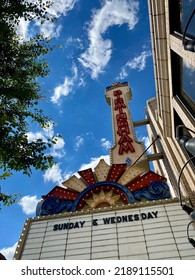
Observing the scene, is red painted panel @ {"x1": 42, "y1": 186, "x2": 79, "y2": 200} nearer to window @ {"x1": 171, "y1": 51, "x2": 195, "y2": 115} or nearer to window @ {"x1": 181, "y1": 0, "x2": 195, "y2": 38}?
window @ {"x1": 171, "y1": 51, "x2": 195, "y2": 115}

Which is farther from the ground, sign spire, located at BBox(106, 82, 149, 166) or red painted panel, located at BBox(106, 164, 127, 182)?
sign spire, located at BBox(106, 82, 149, 166)

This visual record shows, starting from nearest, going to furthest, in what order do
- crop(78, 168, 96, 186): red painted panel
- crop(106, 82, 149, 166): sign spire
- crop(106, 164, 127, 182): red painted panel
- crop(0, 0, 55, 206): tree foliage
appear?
1. crop(0, 0, 55, 206): tree foliage
2. crop(106, 164, 127, 182): red painted panel
3. crop(78, 168, 96, 186): red painted panel
4. crop(106, 82, 149, 166): sign spire

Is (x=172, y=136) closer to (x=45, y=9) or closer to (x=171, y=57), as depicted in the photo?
(x=171, y=57)

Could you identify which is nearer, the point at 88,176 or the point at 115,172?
the point at 115,172

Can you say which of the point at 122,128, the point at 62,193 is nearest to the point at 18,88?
the point at 62,193

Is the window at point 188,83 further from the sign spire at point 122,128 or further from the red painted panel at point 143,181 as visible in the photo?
the sign spire at point 122,128

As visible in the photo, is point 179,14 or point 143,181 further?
point 143,181

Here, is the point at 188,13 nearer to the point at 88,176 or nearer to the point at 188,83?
the point at 188,83

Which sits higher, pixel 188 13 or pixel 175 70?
pixel 175 70

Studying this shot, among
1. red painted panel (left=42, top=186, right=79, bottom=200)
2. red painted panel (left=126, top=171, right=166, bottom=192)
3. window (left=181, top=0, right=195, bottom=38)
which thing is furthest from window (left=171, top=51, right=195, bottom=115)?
red painted panel (left=42, top=186, right=79, bottom=200)

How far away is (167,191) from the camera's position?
9.65 m

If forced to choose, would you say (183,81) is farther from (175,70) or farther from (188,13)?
(188,13)

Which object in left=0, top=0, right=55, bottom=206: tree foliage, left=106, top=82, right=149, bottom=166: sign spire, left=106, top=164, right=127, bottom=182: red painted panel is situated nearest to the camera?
left=0, top=0, right=55, bottom=206: tree foliage

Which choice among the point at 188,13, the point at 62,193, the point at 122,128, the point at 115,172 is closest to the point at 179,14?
the point at 188,13
